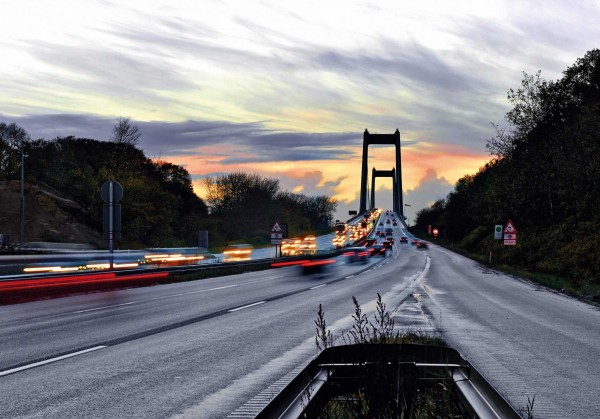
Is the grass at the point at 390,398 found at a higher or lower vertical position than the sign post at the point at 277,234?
lower

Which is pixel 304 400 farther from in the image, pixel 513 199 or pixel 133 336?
pixel 513 199

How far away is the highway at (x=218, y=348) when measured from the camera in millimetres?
6676

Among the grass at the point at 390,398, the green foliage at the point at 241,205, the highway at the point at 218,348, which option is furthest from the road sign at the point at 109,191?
the green foliage at the point at 241,205

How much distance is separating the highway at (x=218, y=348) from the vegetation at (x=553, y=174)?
2727 centimetres

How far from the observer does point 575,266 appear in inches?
1548

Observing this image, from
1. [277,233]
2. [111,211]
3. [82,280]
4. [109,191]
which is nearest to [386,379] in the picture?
[82,280]

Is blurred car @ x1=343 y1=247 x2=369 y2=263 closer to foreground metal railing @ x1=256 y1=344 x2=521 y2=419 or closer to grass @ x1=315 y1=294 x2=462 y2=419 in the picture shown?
foreground metal railing @ x1=256 y1=344 x2=521 y2=419

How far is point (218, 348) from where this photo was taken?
1023 cm

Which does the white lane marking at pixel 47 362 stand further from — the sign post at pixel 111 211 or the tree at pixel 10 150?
the tree at pixel 10 150

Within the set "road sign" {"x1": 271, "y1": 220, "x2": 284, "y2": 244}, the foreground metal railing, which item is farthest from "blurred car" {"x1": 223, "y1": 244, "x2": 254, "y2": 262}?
the foreground metal railing

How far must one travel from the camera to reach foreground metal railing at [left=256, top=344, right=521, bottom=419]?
14.4 ft

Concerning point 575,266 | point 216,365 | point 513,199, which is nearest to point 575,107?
point 513,199

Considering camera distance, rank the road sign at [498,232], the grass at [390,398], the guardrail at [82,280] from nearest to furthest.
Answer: the grass at [390,398], the guardrail at [82,280], the road sign at [498,232]

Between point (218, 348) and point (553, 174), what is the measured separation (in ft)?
156
